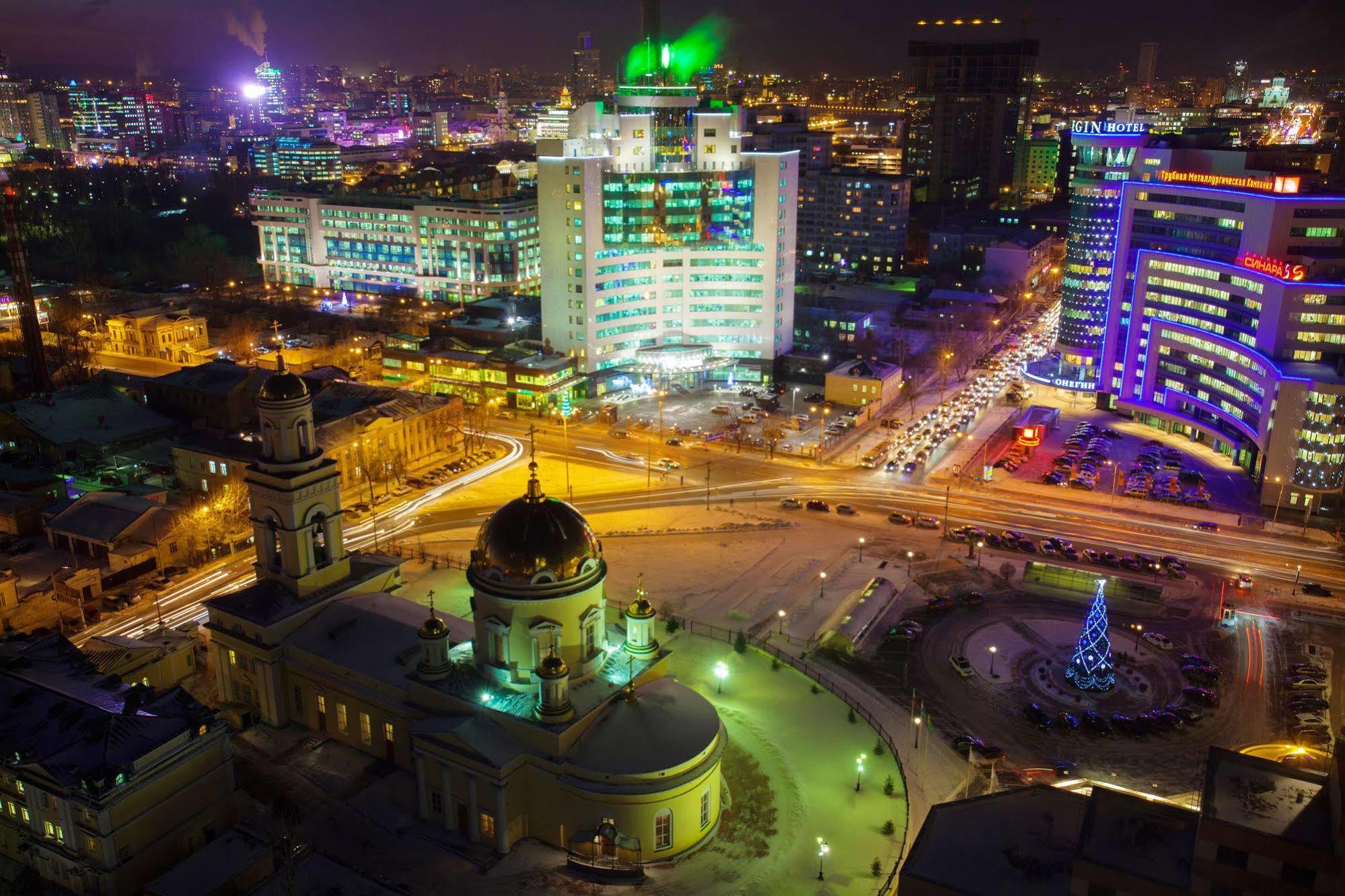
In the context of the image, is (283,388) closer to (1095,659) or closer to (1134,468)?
(1095,659)

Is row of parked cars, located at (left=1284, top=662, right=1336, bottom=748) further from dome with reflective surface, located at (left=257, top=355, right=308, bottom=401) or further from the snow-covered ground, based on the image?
dome with reflective surface, located at (left=257, top=355, right=308, bottom=401)

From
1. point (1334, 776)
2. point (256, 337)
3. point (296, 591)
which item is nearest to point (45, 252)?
point (256, 337)

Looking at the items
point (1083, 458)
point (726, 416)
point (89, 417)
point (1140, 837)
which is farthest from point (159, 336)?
point (1140, 837)

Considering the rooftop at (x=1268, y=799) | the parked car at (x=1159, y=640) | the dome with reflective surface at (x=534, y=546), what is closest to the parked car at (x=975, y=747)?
the rooftop at (x=1268, y=799)

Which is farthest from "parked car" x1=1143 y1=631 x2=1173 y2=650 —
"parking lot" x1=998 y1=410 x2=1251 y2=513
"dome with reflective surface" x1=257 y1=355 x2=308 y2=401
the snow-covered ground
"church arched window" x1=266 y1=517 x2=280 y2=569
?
"dome with reflective surface" x1=257 y1=355 x2=308 y2=401

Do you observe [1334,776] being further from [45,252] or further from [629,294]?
[45,252]

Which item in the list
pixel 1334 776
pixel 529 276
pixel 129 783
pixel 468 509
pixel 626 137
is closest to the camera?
pixel 1334 776
